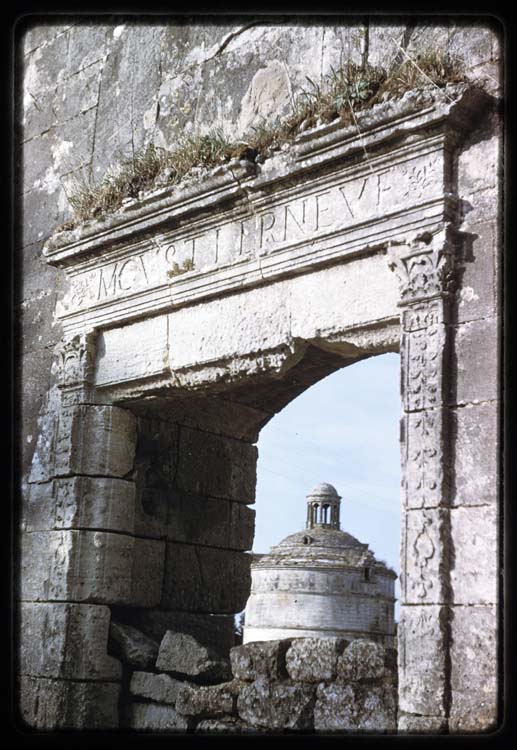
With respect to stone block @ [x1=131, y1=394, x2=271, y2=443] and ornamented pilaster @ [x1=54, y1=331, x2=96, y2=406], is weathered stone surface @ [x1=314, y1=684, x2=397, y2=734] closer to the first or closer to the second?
stone block @ [x1=131, y1=394, x2=271, y2=443]

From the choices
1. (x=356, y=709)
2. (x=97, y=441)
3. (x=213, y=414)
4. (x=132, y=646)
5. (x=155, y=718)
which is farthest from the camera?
(x=213, y=414)

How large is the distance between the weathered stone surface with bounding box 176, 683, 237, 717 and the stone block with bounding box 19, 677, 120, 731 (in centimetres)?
48

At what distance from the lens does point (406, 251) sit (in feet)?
13.6

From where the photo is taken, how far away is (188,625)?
19.1ft

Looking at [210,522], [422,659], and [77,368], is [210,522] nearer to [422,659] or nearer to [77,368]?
[77,368]

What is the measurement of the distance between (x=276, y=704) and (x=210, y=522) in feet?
5.50

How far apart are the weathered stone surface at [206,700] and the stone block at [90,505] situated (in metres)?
1.02

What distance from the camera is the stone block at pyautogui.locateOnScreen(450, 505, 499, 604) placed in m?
3.60

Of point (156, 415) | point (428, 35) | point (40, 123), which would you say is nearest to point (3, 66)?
point (40, 123)

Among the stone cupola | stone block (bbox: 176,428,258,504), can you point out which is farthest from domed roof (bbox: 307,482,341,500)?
stone block (bbox: 176,428,258,504)

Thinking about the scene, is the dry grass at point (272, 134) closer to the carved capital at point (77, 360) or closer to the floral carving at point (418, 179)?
the floral carving at point (418, 179)

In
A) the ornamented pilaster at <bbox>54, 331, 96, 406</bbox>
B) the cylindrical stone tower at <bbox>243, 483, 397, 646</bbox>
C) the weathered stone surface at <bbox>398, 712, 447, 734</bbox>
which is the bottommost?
the cylindrical stone tower at <bbox>243, 483, 397, 646</bbox>

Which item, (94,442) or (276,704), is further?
(94,442)

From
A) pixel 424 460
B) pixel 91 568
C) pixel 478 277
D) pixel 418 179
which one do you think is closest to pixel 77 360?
pixel 91 568
